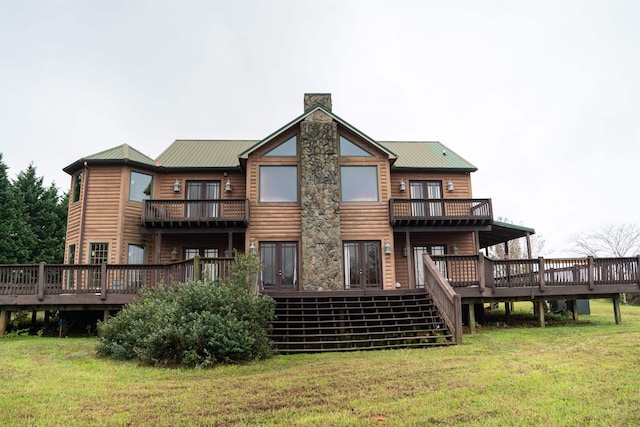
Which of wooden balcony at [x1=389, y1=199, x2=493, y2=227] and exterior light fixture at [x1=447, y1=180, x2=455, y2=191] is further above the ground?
exterior light fixture at [x1=447, y1=180, x2=455, y2=191]

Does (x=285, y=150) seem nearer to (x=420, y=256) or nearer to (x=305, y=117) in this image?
(x=305, y=117)

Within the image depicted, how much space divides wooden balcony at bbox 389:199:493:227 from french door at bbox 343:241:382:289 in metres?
1.39

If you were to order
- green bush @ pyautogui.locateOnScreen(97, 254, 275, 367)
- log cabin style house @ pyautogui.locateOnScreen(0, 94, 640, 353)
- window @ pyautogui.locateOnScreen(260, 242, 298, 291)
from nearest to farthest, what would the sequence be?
1. green bush @ pyautogui.locateOnScreen(97, 254, 275, 367)
2. log cabin style house @ pyautogui.locateOnScreen(0, 94, 640, 353)
3. window @ pyautogui.locateOnScreen(260, 242, 298, 291)

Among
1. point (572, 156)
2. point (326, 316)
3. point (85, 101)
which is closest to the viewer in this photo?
point (326, 316)

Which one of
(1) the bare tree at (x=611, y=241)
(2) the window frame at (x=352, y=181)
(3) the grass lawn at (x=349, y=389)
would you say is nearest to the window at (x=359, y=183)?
(2) the window frame at (x=352, y=181)

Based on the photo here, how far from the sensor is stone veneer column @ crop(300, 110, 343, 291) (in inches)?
670

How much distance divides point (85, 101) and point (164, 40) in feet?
24.8

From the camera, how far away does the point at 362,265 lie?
58.5 feet

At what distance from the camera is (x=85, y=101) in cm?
2686

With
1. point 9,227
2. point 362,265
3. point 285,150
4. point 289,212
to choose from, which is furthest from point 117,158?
point 9,227

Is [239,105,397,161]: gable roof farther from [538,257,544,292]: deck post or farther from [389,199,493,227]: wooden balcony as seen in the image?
[538,257,544,292]: deck post

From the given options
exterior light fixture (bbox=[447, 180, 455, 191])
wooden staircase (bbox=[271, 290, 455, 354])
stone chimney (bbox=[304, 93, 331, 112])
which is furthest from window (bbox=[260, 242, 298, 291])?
exterior light fixture (bbox=[447, 180, 455, 191])

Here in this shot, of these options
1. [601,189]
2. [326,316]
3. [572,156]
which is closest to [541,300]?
[326,316]

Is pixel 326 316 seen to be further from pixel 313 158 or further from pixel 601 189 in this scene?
pixel 601 189
